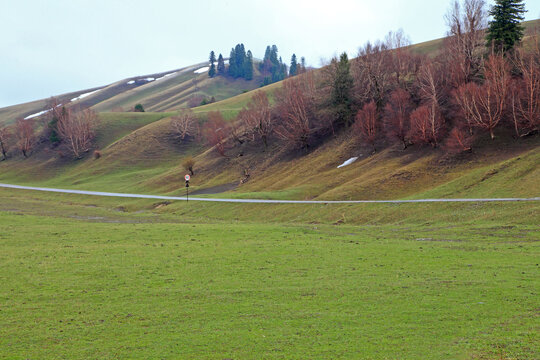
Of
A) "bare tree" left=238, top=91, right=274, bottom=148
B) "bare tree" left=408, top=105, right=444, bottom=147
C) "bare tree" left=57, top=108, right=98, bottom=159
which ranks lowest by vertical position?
"bare tree" left=408, top=105, right=444, bottom=147

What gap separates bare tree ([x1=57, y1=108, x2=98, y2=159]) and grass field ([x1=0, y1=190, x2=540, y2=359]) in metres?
117

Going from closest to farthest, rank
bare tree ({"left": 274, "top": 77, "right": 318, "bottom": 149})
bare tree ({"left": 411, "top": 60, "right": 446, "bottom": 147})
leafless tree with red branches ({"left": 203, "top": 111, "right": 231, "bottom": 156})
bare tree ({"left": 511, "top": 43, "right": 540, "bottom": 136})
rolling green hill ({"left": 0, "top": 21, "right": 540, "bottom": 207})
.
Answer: rolling green hill ({"left": 0, "top": 21, "right": 540, "bottom": 207}), bare tree ({"left": 511, "top": 43, "right": 540, "bottom": 136}), bare tree ({"left": 411, "top": 60, "right": 446, "bottom": 147}), bare tree ({"left": 274, "top": 77, "right": 318, "bottom": 149}), leafless tree with red branches ({"left": 203, "top": 111, "right": 231, "bottom": 156})

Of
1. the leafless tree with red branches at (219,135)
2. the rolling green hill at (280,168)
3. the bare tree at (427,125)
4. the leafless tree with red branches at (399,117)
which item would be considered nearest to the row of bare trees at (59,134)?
the rolling green hill at (280,168)

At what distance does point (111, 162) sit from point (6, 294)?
113 meters

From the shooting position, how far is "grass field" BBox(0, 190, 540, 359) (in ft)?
39.3

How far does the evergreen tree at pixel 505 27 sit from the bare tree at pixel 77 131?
113851 mm

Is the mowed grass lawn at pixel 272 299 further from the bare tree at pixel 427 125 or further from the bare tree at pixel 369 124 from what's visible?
the bare tree at pixel 369 124

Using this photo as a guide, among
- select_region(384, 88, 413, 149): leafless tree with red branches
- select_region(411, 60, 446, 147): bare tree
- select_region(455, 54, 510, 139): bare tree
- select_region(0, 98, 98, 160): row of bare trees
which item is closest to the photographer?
select_region(455, 54, 510, 139): bare tree

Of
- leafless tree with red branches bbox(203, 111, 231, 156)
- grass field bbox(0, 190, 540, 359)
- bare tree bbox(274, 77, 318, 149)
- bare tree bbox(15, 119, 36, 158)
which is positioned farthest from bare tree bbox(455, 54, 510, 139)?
bare tree bbox(15, 119, 36, 158)

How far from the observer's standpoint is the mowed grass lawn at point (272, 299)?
11930 millimetres

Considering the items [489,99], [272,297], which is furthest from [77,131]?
[272,297]

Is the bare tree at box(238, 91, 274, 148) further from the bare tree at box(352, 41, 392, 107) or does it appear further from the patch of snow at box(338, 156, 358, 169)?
the patch of snow at box(338, 156, 358, 169)

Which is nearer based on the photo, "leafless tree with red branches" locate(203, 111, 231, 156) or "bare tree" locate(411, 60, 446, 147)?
"bare tree" locate(411, 60, 446, 147)

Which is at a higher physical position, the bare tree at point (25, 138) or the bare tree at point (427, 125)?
the bare tree at point (25, 138)
